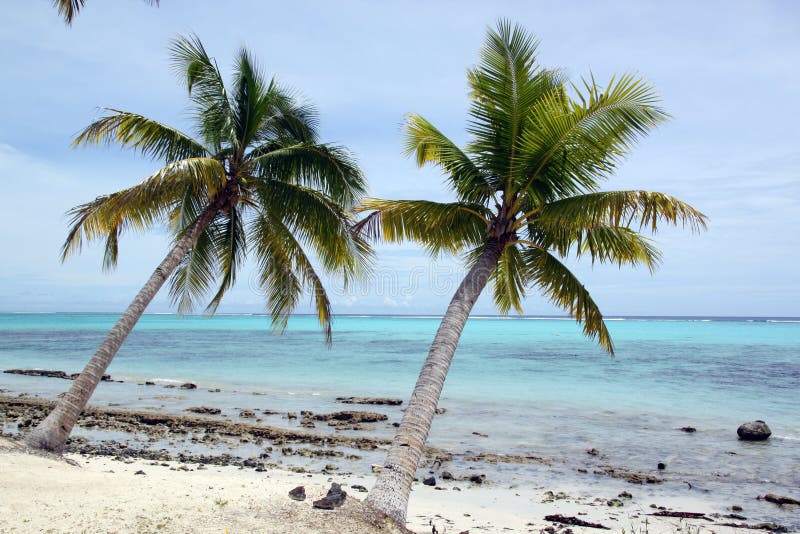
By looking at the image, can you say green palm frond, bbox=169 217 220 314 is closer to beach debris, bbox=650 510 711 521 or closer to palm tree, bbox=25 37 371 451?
palm tree, bbox=25 37 371 451

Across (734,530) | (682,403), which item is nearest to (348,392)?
(682,403)

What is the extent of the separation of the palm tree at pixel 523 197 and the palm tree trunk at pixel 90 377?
336 cm

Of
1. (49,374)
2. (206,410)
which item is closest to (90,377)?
(206,410)

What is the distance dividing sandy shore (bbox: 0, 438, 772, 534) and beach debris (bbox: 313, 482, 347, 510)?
7 cm

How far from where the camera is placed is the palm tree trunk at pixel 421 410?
19.3 ft

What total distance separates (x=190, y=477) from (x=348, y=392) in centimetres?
1404

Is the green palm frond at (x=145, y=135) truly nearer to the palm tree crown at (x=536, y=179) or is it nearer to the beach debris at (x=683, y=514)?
the palm tree crown at (x=536, y=179)

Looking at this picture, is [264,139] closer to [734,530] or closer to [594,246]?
[594,246]

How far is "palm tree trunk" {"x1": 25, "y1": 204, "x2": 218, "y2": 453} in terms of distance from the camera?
847cm

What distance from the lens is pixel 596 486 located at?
10.2m

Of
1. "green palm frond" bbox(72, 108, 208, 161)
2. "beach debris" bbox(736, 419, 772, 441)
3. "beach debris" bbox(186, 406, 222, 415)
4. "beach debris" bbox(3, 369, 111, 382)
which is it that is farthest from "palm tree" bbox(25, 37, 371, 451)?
"beach debris" bbox(3, 369, 111, 382)

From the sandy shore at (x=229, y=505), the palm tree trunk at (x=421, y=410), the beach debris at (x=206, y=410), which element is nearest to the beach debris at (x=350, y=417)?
the beach debris at (x=206, y=410)

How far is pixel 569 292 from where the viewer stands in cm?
889

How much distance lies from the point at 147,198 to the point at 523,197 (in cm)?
597
